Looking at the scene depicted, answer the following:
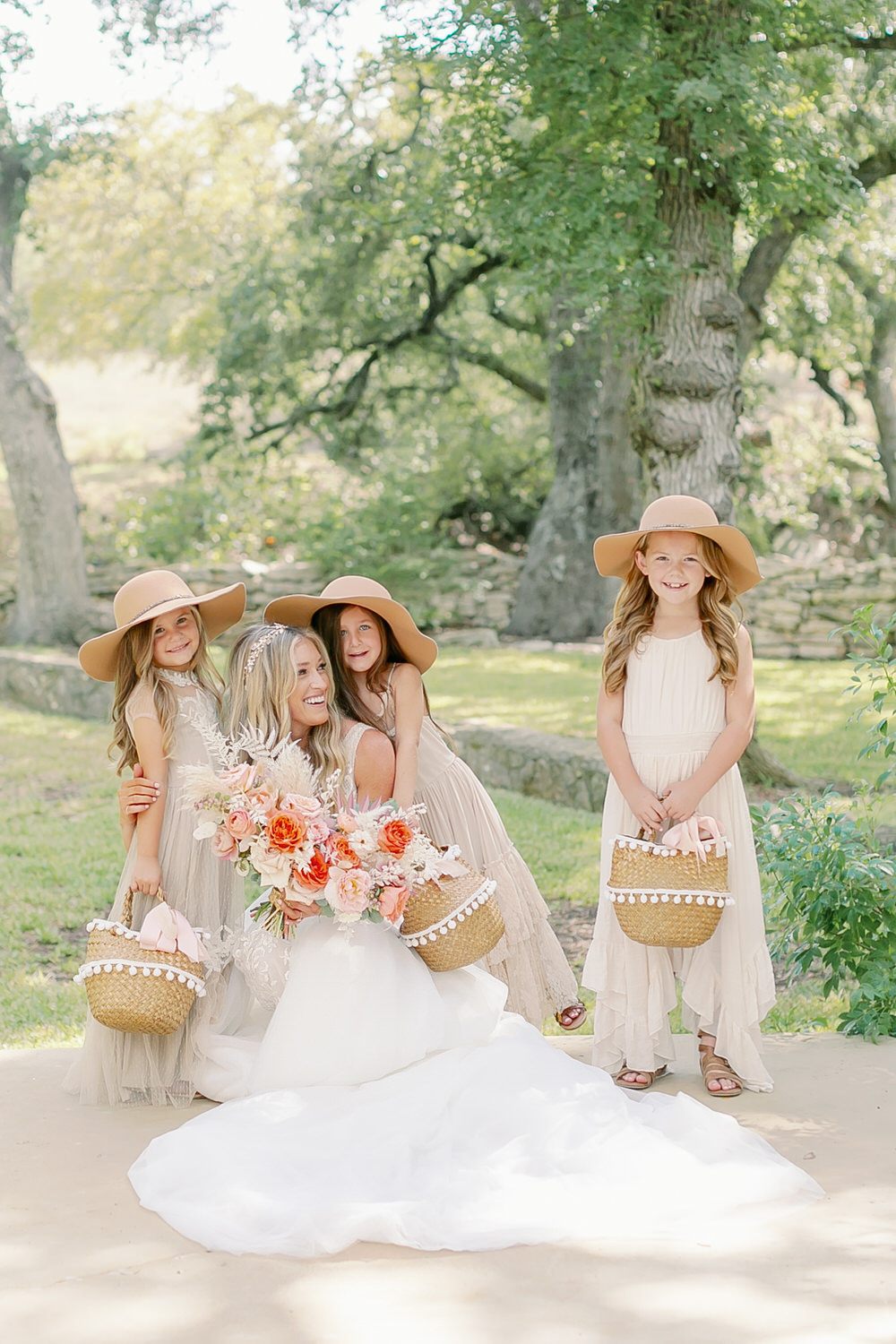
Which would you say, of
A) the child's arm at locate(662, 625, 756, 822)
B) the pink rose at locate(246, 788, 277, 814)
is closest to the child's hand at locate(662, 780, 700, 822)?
the child's arm at locate(662, 625, 756, 822)

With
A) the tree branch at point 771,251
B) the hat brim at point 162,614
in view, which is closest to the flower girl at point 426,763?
the hat brim at point 162,614

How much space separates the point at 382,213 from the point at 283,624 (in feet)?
27.0

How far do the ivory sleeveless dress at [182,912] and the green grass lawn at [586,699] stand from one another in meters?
5.47

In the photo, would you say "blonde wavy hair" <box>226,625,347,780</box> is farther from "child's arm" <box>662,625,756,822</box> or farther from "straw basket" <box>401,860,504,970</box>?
"child's arm" <box>662,625,756,822</box>

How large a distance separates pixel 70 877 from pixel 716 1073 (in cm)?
428

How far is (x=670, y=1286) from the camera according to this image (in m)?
2.66

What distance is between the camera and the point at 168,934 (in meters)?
3.76

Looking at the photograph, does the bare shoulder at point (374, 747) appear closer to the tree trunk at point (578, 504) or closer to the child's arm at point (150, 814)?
the child's arm at point (150, 814)

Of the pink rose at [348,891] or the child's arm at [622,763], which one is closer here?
the pink rose at [348,891]

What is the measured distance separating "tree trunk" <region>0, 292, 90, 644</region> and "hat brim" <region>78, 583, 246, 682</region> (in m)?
13.3

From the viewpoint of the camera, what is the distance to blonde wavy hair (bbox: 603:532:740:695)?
13.2 ft

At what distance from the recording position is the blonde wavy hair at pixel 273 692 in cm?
385

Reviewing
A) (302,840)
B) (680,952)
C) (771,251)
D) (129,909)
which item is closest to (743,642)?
(680,952)

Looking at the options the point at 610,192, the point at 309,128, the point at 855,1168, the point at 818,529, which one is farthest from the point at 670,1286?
the point at 818,529
